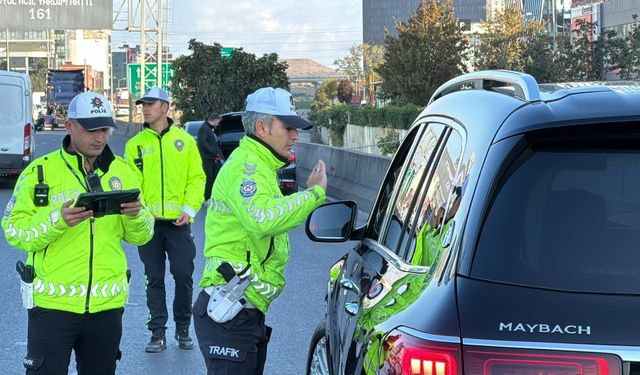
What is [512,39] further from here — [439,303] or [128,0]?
[439,303]

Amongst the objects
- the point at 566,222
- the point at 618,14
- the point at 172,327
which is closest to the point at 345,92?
the point at 618,14

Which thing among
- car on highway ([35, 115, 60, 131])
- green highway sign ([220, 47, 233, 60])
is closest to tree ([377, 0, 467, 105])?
green highway sign ([220, 47, 233, 60])

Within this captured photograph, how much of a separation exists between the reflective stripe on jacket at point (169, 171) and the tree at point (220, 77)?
3420 cm

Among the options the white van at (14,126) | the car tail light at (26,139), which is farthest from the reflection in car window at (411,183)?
the car tail light at (26,139)

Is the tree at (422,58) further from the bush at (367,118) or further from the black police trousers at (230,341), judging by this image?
the black police trousers at (230,341)

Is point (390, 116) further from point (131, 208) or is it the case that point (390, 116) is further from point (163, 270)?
point (131, 208)

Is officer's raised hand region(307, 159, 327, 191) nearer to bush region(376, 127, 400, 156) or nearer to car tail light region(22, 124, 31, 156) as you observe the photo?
car tail light region(22, 124, 31, 156)

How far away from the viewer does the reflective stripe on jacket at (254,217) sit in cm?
480

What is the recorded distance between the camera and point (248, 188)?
4.85 meters

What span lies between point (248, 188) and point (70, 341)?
103 centimetres

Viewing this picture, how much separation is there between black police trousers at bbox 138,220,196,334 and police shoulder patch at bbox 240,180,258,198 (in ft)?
11.4

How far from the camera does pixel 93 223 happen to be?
5.07 metres

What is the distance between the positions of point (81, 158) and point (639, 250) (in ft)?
9.30

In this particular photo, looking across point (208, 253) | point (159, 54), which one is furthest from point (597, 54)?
point (208, 253)
